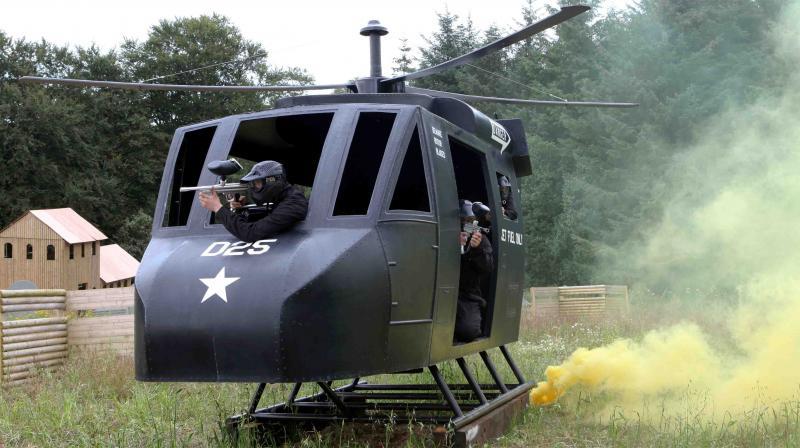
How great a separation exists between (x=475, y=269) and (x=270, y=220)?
2601mm

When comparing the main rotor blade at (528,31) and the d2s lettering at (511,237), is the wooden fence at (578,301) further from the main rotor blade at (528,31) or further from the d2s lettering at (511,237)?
the main rotor blade at (528,31)

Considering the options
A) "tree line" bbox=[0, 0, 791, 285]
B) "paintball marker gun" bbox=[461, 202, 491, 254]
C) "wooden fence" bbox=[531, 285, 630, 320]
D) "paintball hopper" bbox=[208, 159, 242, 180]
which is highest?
"tree line" bbox=[0, 0, 791, 285]

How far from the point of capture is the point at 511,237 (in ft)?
29.7

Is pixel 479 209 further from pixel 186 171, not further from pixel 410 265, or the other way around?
pixel 186 171

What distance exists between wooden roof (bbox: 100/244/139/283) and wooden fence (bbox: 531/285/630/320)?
24.0 meters

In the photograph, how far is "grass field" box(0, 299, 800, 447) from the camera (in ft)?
25.0

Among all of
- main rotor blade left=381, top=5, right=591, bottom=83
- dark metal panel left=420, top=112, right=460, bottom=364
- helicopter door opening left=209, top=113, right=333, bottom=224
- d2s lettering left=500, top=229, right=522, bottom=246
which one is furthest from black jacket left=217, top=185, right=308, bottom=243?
d2s lettering left=500, top=229, right=522, bottom=246

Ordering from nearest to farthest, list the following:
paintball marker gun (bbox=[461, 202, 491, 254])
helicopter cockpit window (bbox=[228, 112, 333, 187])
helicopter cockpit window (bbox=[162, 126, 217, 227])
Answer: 1. helicopter cockpit window (bbox=[162, 126, 217, 227])
2. helicopter cockpit window (bbox=[228, 112, 333, 187])
3. paintball marker gun (bbox=[461, 202, 491, 254])

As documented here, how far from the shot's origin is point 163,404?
950cm

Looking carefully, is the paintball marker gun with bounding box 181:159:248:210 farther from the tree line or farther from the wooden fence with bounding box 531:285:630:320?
the tree line

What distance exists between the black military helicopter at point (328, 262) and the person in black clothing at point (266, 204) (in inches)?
Answer: 3.1

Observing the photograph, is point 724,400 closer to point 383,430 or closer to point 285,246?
point 383,430

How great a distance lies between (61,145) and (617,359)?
134 feet

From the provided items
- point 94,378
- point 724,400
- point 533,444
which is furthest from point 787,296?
point 94,378
